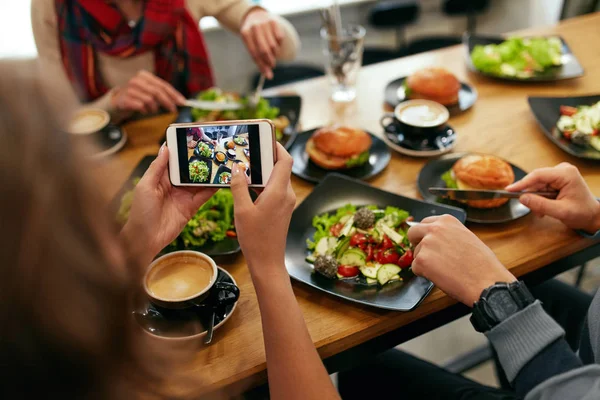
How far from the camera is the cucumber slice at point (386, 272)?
1215mm

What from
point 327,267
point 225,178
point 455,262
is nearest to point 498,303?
point 455,262

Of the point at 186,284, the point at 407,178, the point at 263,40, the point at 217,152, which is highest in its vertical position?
the point at 217,152

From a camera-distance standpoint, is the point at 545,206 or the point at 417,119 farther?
the point at 417,119

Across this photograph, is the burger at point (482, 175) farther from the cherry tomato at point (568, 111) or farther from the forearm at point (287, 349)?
the forearm at point (287, 349)

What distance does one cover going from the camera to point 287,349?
998 millimetres

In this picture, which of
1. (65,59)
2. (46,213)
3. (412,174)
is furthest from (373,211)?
(65,59)

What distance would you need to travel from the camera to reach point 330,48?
1.93 m

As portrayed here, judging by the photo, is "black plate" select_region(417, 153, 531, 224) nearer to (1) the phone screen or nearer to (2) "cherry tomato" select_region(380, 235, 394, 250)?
(2) "cherry tomato" select_region(380, 235, 394, 250)

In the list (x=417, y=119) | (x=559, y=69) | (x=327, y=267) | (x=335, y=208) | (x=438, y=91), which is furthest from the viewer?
(x=559, y=69)

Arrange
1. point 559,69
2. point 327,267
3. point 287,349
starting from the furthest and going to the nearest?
point 559,69, point 327,267, point 287,349

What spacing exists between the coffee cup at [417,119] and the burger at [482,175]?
0.64 ft

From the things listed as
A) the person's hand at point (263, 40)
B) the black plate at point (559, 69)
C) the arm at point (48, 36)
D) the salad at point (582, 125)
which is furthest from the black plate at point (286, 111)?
the salad at point (582, 125)

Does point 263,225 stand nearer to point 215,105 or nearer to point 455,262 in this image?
point 455,262

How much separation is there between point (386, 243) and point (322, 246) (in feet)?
0.52
